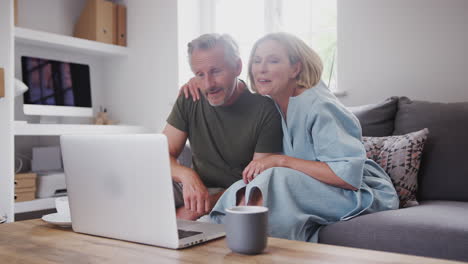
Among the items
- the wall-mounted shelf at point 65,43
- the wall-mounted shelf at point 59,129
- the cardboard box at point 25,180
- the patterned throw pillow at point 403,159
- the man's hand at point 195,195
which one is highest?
the wall-mounted shelf at point 65,43

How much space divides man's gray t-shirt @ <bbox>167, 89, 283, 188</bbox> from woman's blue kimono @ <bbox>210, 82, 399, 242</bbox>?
0.24 feet

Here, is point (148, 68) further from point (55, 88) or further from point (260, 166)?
point (260, 166)

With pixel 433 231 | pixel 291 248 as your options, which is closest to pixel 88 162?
pixel 291 248

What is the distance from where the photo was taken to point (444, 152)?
5.67 feet

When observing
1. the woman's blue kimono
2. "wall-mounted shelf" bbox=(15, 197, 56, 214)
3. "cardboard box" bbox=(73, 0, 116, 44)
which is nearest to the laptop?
the woman's blue kimono

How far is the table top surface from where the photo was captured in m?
0.77

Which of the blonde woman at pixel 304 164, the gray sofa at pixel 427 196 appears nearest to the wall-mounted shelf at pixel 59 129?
the gray sofa at pixel 427 196

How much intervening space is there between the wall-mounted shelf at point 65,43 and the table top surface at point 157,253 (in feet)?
6.78

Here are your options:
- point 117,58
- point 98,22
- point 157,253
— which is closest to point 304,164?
point 157,253

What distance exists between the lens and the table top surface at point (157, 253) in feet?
2.53

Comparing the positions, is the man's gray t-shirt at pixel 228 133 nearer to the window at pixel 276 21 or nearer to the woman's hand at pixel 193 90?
the woman's hand at pixel 193 90

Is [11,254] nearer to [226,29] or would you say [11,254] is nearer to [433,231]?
[433,231]

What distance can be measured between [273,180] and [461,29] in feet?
4.41

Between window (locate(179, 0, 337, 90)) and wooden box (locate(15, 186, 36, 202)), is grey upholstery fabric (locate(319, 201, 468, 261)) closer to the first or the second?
window (locate(179, 0, 337, 90))
